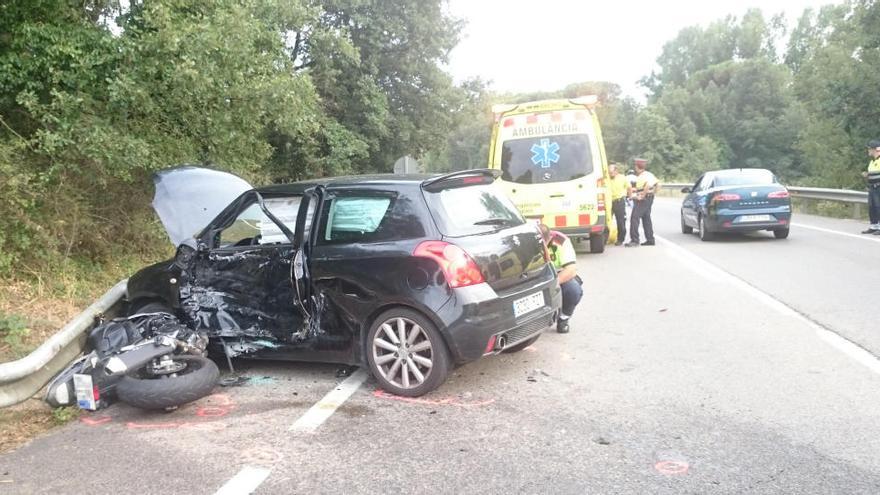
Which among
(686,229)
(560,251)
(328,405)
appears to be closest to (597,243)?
(686,229)

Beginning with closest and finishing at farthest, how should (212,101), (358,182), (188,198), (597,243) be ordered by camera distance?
(358,182), (188,198), (212,101), (597,243)

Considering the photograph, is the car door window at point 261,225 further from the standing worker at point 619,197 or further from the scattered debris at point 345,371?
the standing worker at point 619,197

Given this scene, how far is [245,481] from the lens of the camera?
3.73 metres

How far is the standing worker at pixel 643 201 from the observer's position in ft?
44.2

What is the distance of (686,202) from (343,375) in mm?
11905

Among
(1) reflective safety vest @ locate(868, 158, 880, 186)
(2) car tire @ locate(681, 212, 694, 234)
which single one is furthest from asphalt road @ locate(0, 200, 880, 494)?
(2) car tire @ locate(681, 212, 694, 234)

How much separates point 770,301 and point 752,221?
18.9ft

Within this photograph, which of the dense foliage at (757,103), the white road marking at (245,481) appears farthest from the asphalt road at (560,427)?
the dense foliage at (757,103)

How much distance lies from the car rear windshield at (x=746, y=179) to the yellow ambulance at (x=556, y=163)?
314 cm

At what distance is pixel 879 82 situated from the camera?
67.9ft

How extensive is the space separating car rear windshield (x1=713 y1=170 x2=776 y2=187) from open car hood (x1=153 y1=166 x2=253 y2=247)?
411 inches

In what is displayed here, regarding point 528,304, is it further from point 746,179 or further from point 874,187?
point 874,187

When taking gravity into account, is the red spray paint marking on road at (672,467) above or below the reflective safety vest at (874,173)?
below

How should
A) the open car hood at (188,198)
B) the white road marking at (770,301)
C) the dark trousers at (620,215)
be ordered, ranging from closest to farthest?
the white road marking at (770,301) → the open car hood at (188,198) → the dark trousers at (620,215)
